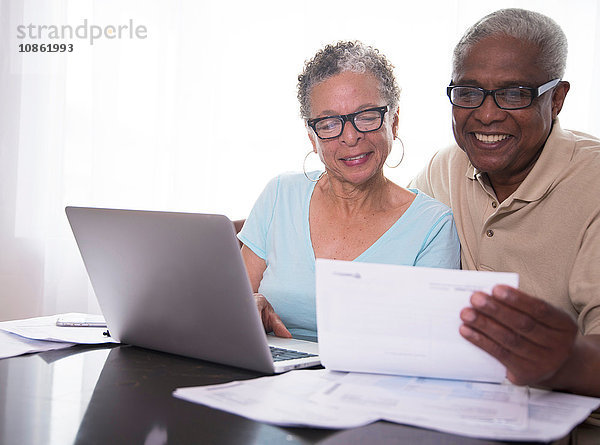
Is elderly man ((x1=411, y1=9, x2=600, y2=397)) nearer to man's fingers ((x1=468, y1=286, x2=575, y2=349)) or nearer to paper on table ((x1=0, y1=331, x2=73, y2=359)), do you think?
man's fingers ((x1=468, y1=286, x2=575, y2=349))

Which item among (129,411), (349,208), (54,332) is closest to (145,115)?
(349,208)

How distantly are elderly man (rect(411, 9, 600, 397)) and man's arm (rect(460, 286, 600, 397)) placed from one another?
45cm

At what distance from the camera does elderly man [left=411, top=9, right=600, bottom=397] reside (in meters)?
1.52

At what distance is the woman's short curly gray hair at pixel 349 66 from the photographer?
1684 mm

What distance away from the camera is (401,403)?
91cm

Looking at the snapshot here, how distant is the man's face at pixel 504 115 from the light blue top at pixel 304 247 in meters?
0.18

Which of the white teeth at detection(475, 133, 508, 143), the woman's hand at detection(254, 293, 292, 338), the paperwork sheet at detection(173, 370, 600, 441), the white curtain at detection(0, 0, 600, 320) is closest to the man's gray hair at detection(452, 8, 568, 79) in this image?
the white teeth at detection(475, 133, 508, 143)

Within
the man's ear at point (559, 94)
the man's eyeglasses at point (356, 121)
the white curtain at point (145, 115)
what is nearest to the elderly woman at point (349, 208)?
the man's eyeglasses at point (356, 121)

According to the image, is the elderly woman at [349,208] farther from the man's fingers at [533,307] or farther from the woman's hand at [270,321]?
the man's fingers at [533,307]

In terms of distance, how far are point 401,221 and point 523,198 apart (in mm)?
295

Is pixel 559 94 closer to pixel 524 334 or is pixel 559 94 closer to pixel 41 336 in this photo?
pixel 524 334

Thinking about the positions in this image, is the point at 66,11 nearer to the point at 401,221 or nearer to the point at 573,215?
the point at 401,221

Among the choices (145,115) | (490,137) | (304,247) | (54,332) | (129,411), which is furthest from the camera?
(145,115)

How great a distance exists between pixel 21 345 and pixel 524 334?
0.90 m
